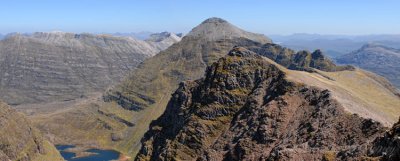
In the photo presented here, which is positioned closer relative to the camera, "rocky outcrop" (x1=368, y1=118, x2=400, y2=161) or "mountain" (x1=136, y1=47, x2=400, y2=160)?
"rocky outcrop" (x1=368, y1=118, x2=400, y2=161)

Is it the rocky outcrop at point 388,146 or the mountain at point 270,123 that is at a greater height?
the rocky outcrop at point 388,146

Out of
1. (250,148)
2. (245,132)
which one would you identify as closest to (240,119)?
(245,132)

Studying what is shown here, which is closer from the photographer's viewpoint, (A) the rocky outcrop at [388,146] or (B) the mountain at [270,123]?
(A) the rocky outcrop at [388,146]

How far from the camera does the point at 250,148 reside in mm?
151250

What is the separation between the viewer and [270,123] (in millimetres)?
156000

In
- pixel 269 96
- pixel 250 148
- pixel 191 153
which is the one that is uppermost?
pixel 269 96

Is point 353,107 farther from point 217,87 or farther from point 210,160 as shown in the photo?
point 217,87

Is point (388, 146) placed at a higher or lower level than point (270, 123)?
higher

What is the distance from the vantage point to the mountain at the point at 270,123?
124 m

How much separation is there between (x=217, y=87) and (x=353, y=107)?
6501 cm

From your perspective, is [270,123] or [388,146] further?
[270,123]

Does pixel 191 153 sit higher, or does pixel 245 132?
pixel 245 132

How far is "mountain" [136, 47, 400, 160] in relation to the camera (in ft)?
406

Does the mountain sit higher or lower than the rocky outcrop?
lower
